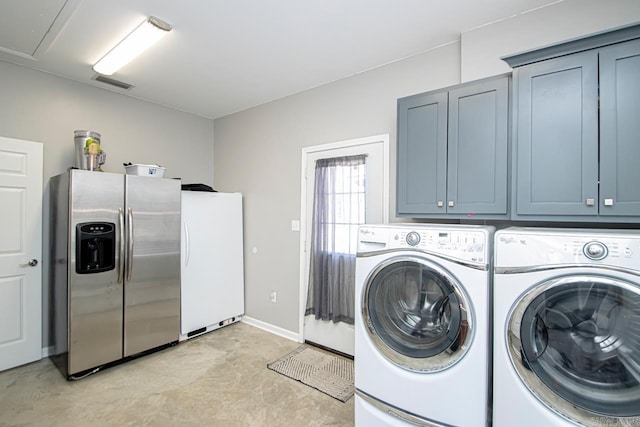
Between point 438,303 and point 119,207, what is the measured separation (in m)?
2.82

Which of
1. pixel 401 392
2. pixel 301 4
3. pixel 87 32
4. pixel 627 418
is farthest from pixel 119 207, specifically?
pixel 627 418

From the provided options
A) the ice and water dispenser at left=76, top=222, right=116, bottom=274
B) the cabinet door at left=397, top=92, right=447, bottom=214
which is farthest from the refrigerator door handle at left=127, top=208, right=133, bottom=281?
the cabinet door at left=397, top=92, right=447, bottom=214

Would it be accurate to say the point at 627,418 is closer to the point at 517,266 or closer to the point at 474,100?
the point at 517,266

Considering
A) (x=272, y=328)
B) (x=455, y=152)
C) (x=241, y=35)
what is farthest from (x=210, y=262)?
(x=455, y=152)

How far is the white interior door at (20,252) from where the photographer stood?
2717mm

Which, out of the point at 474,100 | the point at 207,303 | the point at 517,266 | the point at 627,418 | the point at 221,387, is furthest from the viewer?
the point at 207,303

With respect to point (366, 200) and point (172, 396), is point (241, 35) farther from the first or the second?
point (172, 396)

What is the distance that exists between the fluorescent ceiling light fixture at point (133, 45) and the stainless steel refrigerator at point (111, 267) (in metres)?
0.99

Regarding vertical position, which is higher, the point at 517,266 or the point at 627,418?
the point at 517,266

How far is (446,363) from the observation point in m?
1.55

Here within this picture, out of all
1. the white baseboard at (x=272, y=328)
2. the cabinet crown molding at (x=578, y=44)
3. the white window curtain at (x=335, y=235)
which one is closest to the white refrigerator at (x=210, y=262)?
the white baseboard at (x=272, y=328)

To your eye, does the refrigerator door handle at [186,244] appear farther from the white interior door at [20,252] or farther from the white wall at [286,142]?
the white interior door at [20,252]

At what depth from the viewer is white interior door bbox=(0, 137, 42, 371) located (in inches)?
107

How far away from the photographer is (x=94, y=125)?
3320 mm
